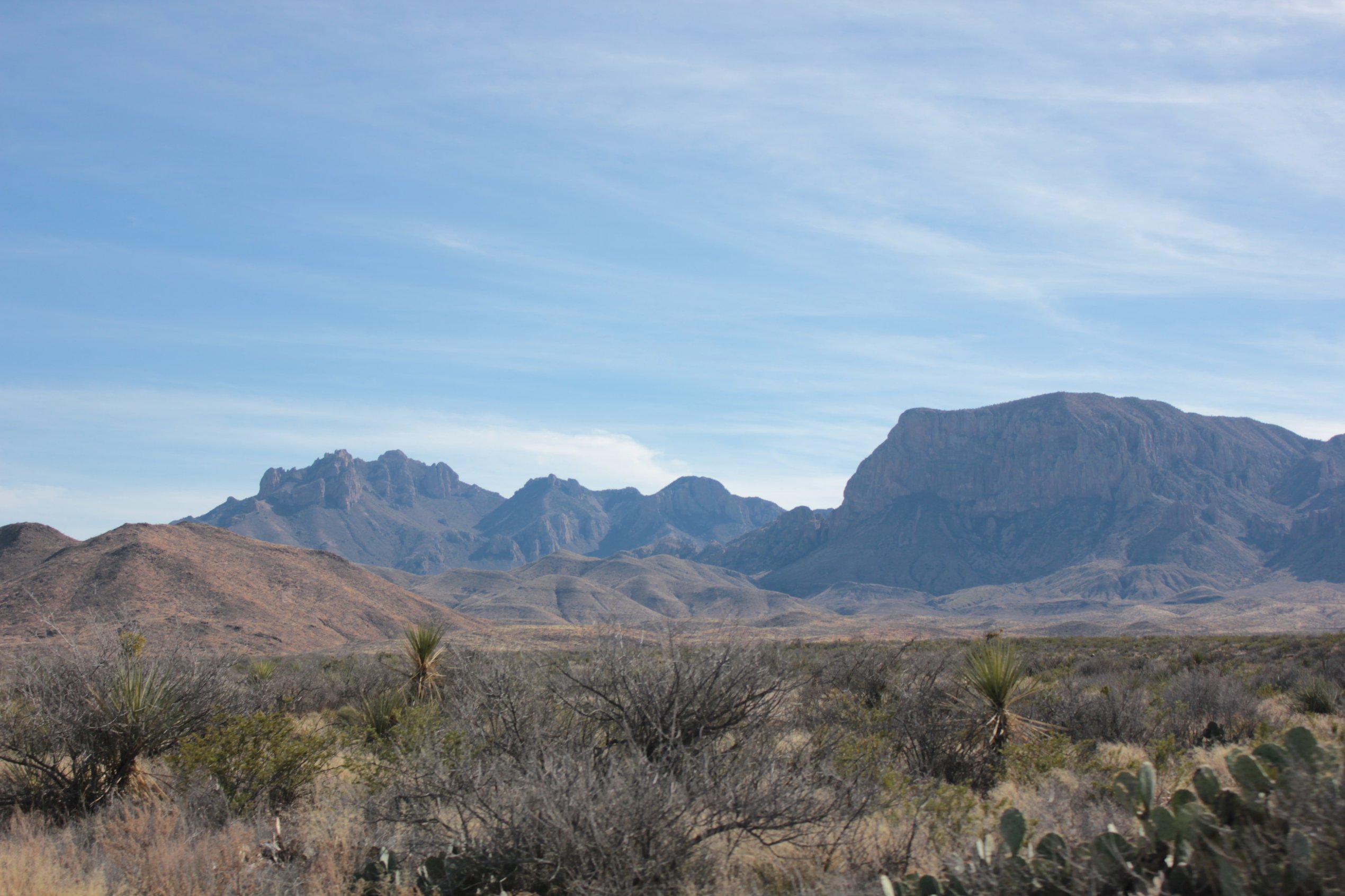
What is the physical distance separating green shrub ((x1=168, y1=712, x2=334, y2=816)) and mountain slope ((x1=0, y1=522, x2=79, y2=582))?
214 feet

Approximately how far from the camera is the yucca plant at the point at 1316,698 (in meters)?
14.4

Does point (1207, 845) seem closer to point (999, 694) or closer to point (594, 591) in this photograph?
point (999, 694)

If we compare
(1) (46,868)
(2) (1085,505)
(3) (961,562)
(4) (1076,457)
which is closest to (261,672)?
(1) (46,868)

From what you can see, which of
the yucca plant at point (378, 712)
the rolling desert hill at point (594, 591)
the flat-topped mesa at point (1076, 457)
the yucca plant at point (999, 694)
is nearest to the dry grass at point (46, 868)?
the yucca plant at point (378, 712)

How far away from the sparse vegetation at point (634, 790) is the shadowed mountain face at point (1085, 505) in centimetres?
14085

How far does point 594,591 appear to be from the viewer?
137625 millimetres

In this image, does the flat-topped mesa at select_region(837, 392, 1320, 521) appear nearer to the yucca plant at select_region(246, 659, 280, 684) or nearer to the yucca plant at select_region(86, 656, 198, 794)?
the yucca plant at select_region(246, 659, 280, 684)

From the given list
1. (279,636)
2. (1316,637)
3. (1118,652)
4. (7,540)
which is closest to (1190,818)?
(1118,652)

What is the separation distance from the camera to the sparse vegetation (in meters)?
4.45

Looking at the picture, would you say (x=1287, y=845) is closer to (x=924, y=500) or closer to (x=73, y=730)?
(x=73, y=730)

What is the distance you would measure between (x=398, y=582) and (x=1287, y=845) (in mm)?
170063

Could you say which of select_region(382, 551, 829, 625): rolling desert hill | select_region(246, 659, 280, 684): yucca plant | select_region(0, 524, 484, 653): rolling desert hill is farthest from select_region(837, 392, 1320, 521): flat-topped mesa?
→ select_region(246, 659, 280, 684): yucca plant

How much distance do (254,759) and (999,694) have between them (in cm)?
833

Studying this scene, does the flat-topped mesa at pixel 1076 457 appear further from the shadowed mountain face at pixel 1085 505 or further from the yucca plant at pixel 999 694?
the yucca plant at pixel 999 694
